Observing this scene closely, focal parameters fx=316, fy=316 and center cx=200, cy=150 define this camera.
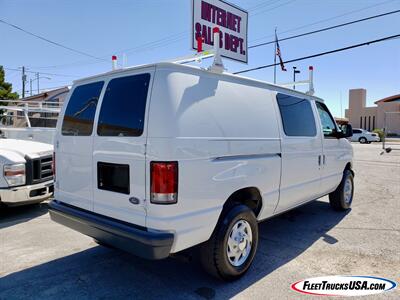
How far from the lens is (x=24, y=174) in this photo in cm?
528

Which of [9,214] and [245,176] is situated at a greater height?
[245,176]

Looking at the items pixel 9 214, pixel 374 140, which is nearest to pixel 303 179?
pixel 9 214

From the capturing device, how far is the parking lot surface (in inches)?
126

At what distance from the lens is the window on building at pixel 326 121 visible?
5.28 meters

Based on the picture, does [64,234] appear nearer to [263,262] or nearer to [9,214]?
[9,214]

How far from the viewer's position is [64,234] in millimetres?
4840

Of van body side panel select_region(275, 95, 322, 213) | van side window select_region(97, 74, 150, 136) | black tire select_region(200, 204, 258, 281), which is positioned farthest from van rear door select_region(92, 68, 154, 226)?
van body side panel select_region(275, 95, 322, 213)

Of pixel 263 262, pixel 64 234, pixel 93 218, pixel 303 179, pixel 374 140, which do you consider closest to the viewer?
pixel 93 218

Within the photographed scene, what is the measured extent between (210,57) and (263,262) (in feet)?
8.33

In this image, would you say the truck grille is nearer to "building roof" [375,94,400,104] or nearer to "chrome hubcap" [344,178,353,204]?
"chrome hubcap" [344,178,353,204]

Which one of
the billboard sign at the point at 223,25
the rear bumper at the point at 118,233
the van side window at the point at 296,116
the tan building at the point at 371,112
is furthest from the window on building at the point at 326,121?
the tan building at the point at 371,112

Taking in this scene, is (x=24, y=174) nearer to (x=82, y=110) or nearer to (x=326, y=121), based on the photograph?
(x=82, y=110)

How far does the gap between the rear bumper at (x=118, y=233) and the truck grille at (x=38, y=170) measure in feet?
6.77

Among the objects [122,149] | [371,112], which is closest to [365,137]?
[371,112]
